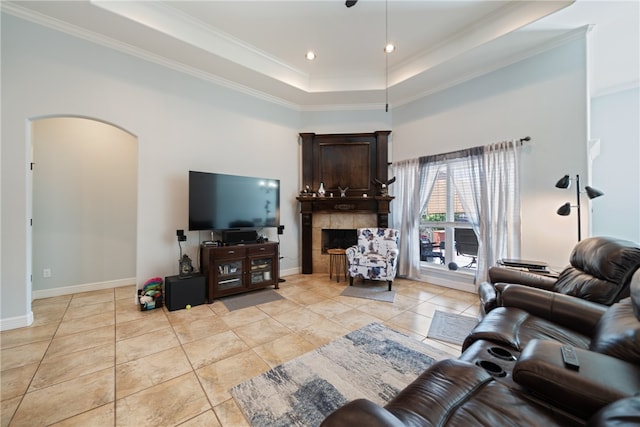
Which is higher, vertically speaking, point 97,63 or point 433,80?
point 433,80

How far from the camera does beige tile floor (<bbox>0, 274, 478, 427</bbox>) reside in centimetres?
148

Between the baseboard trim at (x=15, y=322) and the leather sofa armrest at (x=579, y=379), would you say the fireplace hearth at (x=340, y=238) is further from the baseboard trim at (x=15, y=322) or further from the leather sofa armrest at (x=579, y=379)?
the baseboard trim at (x=15, y=322)

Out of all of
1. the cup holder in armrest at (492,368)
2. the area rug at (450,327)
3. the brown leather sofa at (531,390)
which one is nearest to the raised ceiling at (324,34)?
the brown leather sofa at (531,390)

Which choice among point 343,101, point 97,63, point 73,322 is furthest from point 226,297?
point 343,101

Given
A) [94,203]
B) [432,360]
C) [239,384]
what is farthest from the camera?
[94,203]

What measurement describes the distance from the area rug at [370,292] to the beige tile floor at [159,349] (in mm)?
128

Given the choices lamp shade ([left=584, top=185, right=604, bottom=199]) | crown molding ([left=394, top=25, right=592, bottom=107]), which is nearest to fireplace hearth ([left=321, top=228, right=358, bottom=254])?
crown molding ([left=394, top=25, right=592, bottom=107])

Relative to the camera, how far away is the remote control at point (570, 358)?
3.06 feet

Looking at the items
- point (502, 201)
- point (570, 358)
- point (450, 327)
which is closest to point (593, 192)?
point (502, 201)

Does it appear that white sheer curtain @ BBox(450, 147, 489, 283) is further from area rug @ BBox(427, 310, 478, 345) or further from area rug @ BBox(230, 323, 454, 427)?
area rug @ BBox(230, 323, 454, 427)

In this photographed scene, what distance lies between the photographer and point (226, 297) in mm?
3439

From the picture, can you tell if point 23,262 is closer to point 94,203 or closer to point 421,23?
point 94,203

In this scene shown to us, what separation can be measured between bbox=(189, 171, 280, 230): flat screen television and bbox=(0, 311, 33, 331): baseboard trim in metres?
1.80

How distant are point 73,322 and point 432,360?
3715 mm
